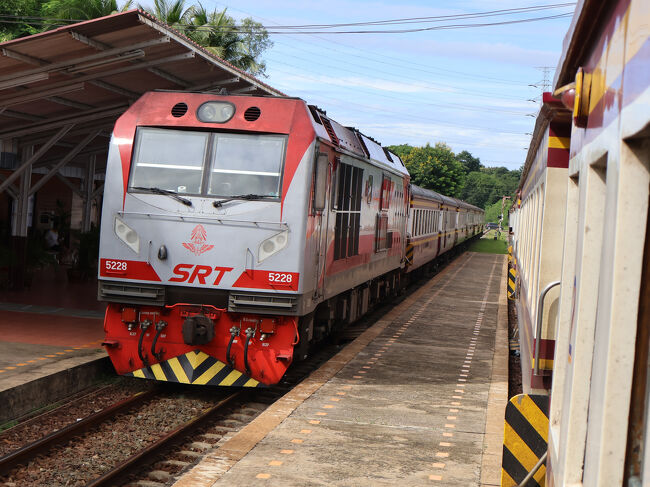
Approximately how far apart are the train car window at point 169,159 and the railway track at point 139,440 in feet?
7.65

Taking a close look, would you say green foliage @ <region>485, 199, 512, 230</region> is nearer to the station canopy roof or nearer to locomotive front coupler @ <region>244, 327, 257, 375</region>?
the station canopy roof

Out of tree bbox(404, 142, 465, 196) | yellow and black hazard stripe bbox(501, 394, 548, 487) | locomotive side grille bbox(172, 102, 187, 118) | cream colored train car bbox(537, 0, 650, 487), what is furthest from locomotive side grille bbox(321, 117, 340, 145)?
tree bbox(404, 142, 465, 196)

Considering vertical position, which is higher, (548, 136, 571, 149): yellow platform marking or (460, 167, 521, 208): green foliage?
(460, 167, 521, 208): green foliage

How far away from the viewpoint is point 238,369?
8.98 meters

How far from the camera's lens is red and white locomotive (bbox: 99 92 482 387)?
881 centimetres

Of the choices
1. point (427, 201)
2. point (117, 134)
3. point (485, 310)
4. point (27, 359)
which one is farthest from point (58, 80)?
point (427, 201)

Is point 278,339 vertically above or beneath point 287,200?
beneath

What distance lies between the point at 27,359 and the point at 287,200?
3557 mm

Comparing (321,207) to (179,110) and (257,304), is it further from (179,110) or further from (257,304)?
(179,110)

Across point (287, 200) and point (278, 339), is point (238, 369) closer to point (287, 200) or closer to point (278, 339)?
point (278, 339)

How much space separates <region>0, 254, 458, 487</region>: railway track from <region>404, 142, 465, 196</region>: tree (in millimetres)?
60812

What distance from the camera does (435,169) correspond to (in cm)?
7000

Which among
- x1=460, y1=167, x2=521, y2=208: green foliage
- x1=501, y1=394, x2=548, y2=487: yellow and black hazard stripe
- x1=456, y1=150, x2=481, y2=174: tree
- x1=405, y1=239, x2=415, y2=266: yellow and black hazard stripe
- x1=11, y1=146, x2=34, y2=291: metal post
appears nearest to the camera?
x1=501, y1=394, x2=548, y2=487: yellow and black hazard stripe

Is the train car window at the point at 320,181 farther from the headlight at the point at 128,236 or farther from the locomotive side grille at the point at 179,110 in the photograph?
the headlight at the point at 128,236
